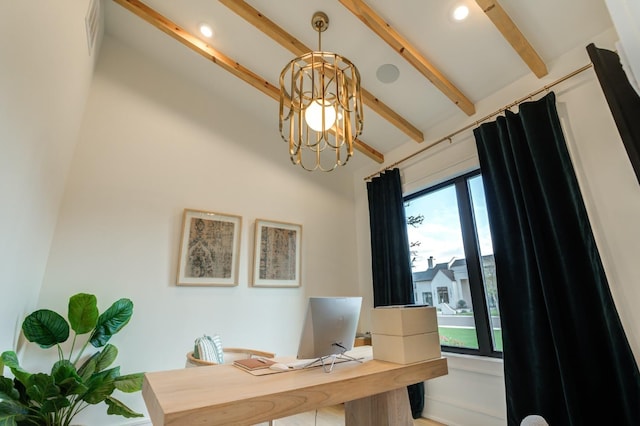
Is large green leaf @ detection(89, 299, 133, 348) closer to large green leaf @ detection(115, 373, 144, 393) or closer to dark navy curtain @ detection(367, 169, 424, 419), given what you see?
large green leaf @ detection(115, 373, 144, 393)

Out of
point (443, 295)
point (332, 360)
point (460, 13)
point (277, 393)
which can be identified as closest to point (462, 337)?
point (443, 295)

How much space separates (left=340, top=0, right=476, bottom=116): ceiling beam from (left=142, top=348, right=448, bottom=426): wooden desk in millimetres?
2359

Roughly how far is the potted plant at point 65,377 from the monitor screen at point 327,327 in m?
1.49

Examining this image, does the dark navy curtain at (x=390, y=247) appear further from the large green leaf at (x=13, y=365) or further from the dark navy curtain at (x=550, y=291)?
the large green leaf at (x=13, y=365)

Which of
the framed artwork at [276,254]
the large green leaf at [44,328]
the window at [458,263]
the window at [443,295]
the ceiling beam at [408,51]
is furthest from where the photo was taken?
the framed artwork at [276,254]

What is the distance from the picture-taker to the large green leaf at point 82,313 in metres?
2.21

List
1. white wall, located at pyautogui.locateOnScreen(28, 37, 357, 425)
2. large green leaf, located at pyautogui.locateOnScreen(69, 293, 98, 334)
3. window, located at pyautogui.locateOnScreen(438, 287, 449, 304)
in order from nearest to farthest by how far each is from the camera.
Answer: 1. large green leaf, located at pyautogui.locateOnScreen(69, 293, 98, 334)
2. white wall, located at pyautogui.locateOnScreen(28, 37, 357, 425)
3. window, located at pyautogui.locateOnScreen(438, 287, 449, 304)

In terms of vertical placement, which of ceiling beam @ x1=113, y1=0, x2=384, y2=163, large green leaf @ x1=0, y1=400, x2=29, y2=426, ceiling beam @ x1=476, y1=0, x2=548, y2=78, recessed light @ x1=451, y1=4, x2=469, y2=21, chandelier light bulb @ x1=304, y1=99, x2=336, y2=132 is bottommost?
large green leaf @ x1=0, y1=400, x2=29, y2=426

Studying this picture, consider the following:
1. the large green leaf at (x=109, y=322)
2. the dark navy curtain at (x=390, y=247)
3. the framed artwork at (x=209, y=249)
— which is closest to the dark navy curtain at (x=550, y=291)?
the dark navy curtain at (x=390, y=247)

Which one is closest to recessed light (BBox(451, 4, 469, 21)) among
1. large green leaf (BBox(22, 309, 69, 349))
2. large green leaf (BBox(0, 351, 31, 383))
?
large green leaf (BBox(22, 309, 69, 349))

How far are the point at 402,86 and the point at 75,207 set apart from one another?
3285mm

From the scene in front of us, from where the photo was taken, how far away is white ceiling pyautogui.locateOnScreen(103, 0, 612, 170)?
228cm

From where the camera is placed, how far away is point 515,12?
7.31ft

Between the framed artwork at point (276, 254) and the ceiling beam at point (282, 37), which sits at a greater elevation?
the ceiling beam at point (282, 37)
